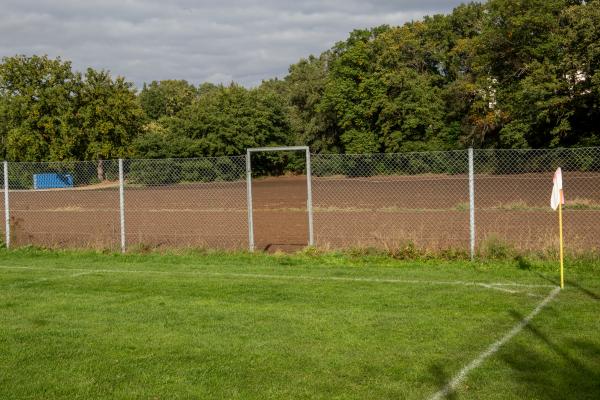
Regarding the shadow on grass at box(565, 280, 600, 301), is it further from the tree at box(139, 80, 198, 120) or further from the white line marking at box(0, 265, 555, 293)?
the tree at box(139, 80, 198, 120)

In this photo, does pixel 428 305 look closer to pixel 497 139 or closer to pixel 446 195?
pixel 446 195

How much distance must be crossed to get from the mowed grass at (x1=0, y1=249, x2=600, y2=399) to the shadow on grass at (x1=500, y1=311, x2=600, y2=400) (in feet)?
0.06

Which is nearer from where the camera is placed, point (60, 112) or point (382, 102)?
point (60, 112)

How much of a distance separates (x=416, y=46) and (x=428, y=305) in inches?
2084

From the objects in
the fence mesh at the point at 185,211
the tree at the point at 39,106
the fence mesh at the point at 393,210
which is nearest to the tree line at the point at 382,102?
the tree at the point at 39,106

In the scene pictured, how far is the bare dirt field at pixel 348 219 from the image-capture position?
16.2m

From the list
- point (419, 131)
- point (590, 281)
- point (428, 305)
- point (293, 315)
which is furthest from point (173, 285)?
point (419, 131)

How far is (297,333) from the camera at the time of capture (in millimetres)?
7320

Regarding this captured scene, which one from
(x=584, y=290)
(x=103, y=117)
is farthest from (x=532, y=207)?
(x=103, y=117)

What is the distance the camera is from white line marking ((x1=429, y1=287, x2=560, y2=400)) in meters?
5.43

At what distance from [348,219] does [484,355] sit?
55.4ft

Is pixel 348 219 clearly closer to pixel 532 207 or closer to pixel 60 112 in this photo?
pixel 532 207

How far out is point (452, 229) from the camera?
18844mm

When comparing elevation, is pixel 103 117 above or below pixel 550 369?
above
